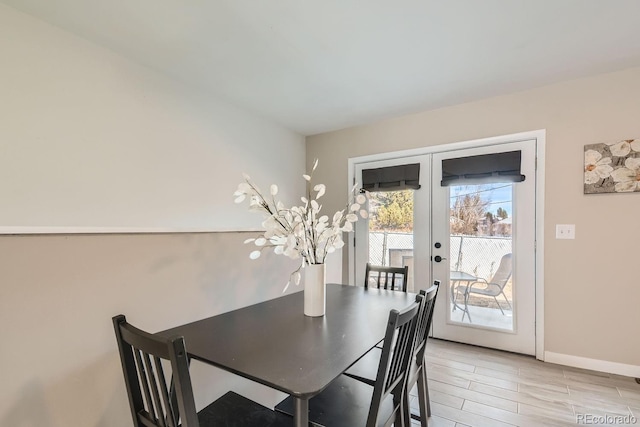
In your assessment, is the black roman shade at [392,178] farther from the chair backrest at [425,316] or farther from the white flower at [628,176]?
the chair backrest at [425,316]

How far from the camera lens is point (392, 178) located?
3451 mm

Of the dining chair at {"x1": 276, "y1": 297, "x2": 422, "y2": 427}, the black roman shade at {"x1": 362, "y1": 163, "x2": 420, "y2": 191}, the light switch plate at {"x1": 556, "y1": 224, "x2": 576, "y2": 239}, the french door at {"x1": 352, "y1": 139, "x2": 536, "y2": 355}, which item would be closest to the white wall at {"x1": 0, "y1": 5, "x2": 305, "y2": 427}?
the dining chair at {"x1": 276, "y1": 297, "x2": 422, "y2": 427}

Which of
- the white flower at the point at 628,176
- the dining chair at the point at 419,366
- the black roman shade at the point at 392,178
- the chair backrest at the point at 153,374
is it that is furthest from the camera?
the black roman shade at the point at 392,178

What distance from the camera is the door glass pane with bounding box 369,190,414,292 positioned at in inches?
132

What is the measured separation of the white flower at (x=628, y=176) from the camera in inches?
90.7

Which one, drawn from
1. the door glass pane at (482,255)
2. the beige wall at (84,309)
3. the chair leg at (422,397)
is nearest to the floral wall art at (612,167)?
the door glass pane at (482,255)

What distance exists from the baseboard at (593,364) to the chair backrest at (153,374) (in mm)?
3026

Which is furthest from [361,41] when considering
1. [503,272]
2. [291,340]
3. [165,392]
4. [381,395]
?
[503,272]

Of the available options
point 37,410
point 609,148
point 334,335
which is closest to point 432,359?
point 334,335

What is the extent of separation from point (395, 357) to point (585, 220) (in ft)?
7.76

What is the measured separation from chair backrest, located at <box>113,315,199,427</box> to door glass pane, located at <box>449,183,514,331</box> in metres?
2.85

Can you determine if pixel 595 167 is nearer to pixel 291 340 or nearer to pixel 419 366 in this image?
pixel 419 366

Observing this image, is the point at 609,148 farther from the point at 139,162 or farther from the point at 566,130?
the point at 139,162

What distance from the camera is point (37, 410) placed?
1005 millimetres
